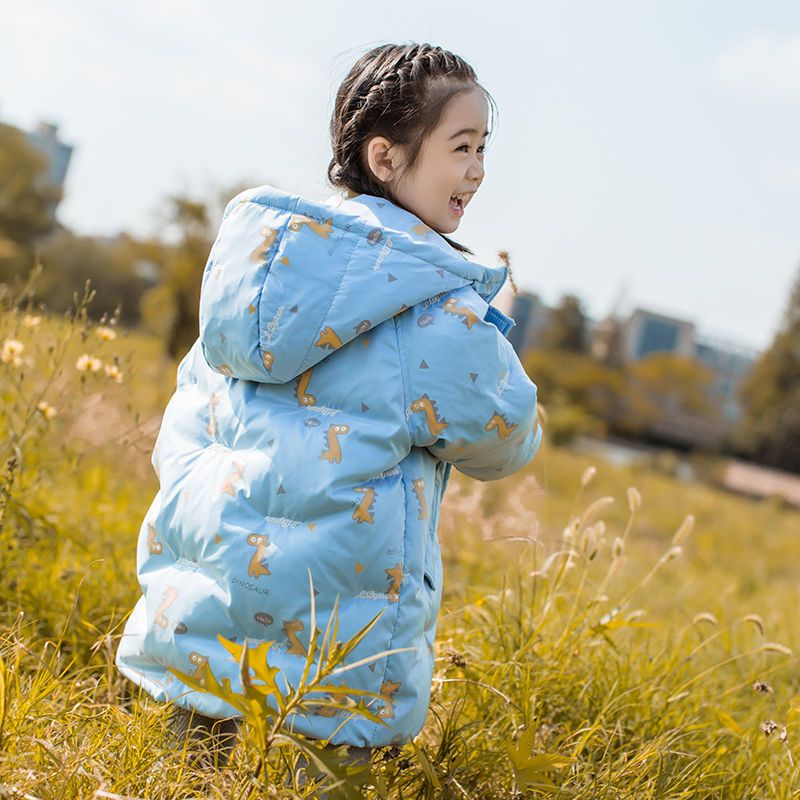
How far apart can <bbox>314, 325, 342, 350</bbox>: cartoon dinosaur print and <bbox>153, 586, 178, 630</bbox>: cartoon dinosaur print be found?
0.52m

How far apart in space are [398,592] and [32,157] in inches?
1245

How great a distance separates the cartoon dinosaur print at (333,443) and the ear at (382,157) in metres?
0.53

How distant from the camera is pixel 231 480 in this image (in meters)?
1.88

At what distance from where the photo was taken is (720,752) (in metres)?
2.65

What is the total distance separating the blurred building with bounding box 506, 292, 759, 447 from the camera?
43.2m

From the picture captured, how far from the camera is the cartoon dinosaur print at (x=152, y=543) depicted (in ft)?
6.59

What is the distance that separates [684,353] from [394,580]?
54.0 metres

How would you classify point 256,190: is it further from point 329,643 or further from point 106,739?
point 106,739

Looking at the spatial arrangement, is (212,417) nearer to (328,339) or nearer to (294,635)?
(328,339)

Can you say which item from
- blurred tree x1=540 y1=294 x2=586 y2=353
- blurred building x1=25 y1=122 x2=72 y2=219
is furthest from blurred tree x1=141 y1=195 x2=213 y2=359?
blurred tree x1=540 y1=294 x2=586 y2=353

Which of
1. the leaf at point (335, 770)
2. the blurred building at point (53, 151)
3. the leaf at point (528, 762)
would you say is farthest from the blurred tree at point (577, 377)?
the leaf at point (335, 770)

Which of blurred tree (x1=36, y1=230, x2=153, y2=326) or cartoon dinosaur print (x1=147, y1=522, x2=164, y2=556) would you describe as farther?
blurred tree (x1=36, y1=230, x2=153, y2=326)

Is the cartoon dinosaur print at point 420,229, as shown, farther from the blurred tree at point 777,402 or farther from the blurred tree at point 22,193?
the blurred tree at point 777,402

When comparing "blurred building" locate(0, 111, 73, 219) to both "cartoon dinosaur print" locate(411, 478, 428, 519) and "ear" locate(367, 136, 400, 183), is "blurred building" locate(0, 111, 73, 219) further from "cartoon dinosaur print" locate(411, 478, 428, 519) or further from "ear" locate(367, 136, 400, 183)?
"cartoon dinosaur print" locate(411, 478, 428, 519)
